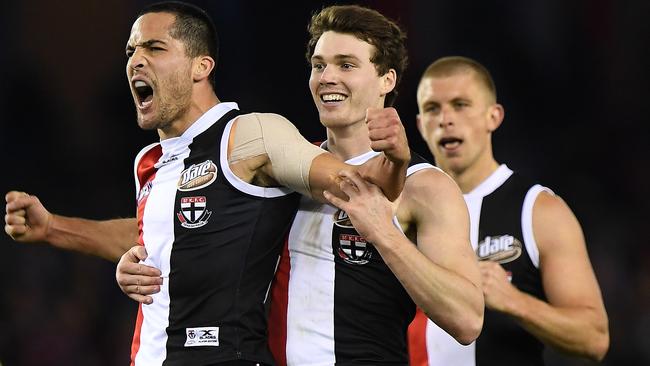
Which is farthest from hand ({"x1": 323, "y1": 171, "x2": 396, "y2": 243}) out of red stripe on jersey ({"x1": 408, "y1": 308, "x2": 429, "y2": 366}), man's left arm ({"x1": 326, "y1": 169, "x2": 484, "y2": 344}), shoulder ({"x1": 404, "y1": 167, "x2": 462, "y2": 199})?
red stripe on jersey ({"x1": 408, "y1": 308, "x2": 429, "y2": 366})

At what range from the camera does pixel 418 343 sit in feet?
16.8

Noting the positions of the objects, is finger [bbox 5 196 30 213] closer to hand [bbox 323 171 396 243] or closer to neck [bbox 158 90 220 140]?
neck [bbox 158 90 220 140]

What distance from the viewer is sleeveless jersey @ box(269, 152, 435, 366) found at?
3936 mm

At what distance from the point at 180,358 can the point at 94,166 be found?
715 centimetres

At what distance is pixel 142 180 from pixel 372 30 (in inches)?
44.4

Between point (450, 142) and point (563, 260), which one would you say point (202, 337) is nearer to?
point (563, 260)

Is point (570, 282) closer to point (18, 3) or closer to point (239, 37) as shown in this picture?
point (239, 37)

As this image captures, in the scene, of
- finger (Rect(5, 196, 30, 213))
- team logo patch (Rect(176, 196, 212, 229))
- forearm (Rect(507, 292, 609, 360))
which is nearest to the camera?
team logo patch (Rect(176, 196, 212, 229))

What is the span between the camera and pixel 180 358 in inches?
147

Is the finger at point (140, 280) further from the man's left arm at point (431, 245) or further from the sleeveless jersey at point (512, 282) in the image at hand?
the sleeveless jersey at point (512, 282)

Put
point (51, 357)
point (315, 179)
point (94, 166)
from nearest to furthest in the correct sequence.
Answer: point (315, 179) < point (51, 357) < point (94, 166)

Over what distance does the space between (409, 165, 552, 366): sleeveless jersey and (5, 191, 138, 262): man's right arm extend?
153cm

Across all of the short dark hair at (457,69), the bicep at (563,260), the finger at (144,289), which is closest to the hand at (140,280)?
the finger at (144,289)

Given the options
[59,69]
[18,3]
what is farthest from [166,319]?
[18,3]
